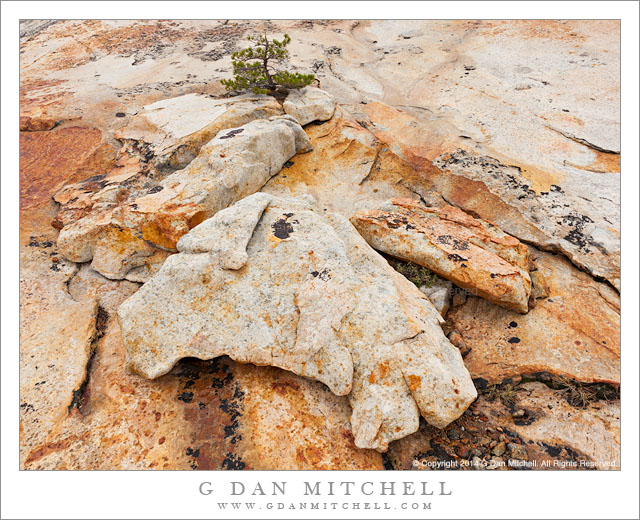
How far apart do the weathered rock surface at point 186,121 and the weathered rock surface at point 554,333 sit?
6.88 m

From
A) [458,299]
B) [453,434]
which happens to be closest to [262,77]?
[458,299]

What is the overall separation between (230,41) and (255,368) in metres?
14.3

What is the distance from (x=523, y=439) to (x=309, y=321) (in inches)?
131

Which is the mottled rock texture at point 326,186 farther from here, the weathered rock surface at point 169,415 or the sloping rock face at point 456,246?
the sloping rock face at point 456,246

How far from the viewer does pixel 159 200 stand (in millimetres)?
7340

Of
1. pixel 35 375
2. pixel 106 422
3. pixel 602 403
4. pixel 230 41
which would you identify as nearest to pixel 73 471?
pixel 106 422

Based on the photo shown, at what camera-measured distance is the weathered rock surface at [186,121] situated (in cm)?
889

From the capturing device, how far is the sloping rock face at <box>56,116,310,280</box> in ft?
23.0

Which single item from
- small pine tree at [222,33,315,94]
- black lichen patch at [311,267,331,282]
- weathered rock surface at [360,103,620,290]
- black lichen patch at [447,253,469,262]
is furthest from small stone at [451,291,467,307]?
small pine tree at [222,33,315,94]

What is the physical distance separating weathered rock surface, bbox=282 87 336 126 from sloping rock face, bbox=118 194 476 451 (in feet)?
17.0

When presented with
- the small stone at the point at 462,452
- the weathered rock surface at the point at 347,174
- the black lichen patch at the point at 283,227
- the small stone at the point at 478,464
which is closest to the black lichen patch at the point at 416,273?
the weathered rock surface at the point at 347,174

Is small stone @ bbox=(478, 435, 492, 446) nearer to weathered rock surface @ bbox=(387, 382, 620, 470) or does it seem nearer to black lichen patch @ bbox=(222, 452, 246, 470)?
weathered rock surface @ bbox=(387, 382, 620, 470)

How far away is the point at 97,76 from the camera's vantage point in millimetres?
12773

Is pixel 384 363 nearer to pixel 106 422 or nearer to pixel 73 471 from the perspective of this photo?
pixel 106 422
